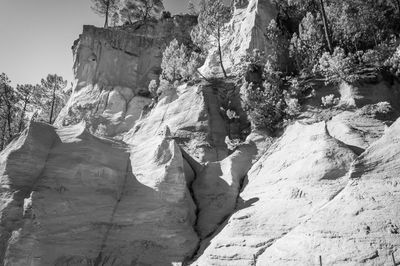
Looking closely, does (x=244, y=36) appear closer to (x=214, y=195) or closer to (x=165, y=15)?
(x=165, y=15)

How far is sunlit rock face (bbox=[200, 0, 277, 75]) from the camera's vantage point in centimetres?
3728

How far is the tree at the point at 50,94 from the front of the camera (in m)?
51.6

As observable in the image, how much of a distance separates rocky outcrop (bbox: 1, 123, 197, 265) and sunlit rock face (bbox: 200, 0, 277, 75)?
1768 centimetres

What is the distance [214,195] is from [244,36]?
22.4m

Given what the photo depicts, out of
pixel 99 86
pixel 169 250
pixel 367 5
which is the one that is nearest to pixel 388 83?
pixel 367 5

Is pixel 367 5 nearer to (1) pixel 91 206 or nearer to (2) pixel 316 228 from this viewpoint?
(2) pixel 316 228

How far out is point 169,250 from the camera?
17.7 meters

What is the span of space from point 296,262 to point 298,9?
33938mm

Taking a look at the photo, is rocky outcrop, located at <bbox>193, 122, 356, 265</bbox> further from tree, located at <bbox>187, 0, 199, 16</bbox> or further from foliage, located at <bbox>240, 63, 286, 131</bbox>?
tree, located at <bbox>187, 0, 199, 16</bbox>

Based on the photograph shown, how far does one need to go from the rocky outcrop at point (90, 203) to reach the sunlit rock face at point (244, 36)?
1768cm

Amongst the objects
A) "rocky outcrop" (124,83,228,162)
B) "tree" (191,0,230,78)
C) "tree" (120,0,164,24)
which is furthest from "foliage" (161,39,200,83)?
"tree" (120,0,164,24)

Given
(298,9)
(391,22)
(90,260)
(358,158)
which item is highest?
(298,9)

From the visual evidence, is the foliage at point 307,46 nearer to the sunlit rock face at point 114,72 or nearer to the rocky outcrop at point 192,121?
the rocky outcrop at point 192,121

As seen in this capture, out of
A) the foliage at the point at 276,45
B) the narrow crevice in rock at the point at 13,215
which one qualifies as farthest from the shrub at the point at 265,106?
the narrow crevice in rock at the point at 13,215
